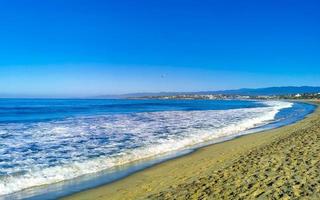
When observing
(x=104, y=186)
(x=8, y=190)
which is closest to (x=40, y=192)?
(x=8, y=190)

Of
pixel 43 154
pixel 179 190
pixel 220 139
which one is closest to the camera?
pixel 179 190

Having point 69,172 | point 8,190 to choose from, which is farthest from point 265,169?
point 8,190

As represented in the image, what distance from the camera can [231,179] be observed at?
10.6 m

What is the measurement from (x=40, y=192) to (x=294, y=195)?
6835 millimetres

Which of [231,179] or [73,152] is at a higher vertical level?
[231,179]

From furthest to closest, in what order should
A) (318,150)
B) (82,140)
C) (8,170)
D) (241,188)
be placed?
(82,140), (318,150), (8,170), (241,188)

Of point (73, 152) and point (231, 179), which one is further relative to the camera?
point (73, 152)

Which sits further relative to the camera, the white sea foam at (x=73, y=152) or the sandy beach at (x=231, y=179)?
the white sea foam at (x=73, y=152)

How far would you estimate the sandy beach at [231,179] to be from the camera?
8914mm

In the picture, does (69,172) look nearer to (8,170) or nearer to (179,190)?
(8,170)

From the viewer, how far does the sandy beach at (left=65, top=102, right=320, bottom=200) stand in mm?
8914

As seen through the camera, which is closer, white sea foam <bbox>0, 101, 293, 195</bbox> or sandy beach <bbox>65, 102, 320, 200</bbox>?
sandy beach <bbox>65, 102, 320, 200</bbox>

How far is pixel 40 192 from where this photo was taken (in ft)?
35.0

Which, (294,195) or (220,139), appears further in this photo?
(220,139)
